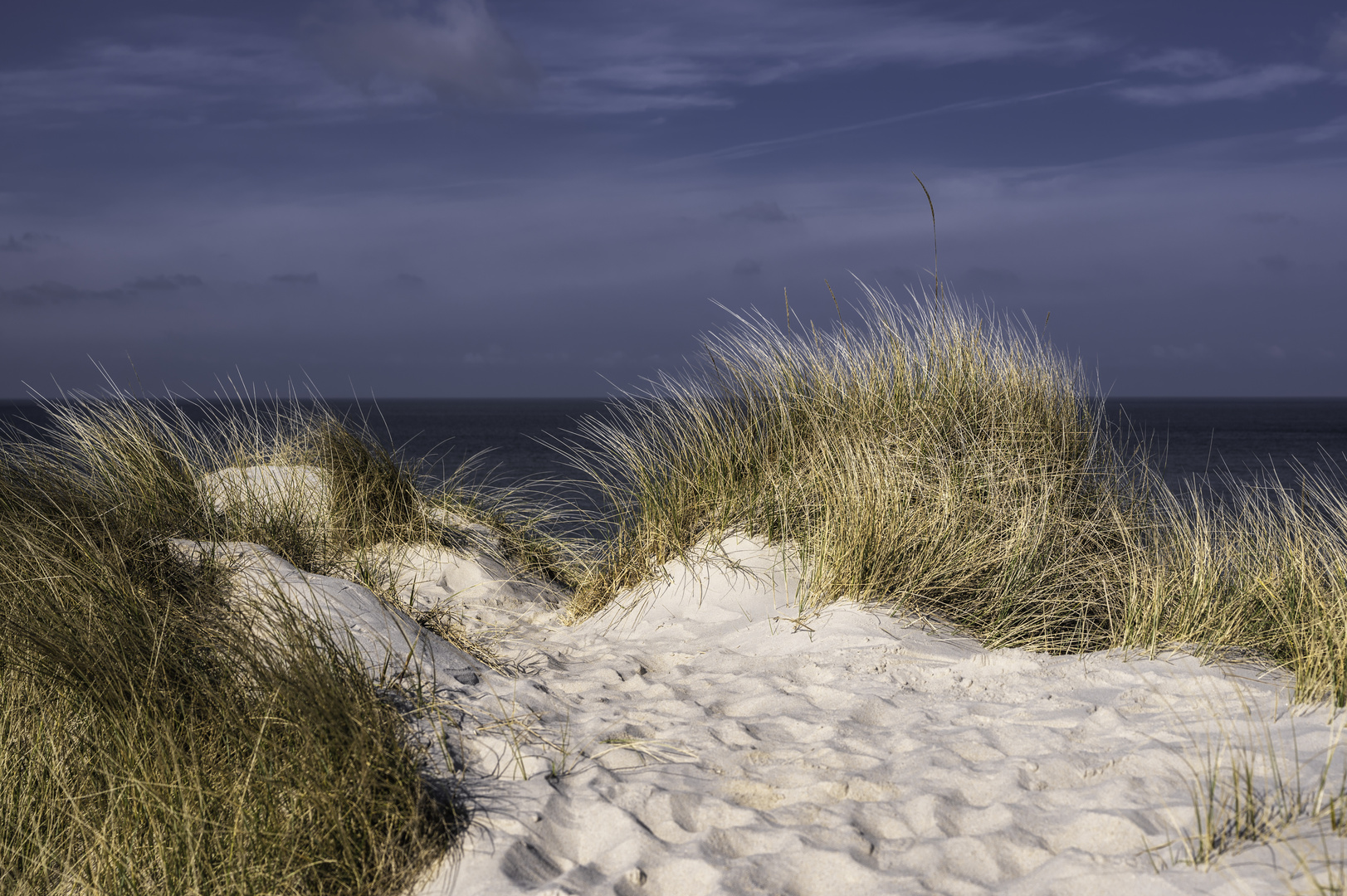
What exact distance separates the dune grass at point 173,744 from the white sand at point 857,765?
0.78 ft

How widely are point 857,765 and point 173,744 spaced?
1804mm

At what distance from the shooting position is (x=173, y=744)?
221 centimetres

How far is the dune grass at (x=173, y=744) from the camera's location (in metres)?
2.02

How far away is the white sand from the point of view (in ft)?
6.21

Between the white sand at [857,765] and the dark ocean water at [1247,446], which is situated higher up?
the white sand at [857,765]

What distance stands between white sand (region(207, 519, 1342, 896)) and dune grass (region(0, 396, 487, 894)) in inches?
→ 9.4

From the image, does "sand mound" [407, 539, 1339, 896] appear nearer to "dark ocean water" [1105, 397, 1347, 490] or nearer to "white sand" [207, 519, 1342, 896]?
"white sand" [207, 519, 1342, 896]

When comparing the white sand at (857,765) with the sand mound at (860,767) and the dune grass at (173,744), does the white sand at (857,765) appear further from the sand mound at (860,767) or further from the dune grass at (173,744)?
the dune grass at (173,744)

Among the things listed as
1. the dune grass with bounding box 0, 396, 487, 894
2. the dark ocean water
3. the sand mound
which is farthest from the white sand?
the dark ocean water

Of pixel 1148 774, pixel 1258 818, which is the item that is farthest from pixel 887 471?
pixel 1258 818

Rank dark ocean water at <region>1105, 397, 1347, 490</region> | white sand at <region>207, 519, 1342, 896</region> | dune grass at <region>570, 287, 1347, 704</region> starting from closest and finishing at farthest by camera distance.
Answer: white sand at <region>207, 519, 1342, 896</region>, dune grass at <region>570, 287, 1347, 704</region>, dark ocean water at <region>1105, 397, 1347, 490</region>

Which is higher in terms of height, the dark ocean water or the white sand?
the white sand

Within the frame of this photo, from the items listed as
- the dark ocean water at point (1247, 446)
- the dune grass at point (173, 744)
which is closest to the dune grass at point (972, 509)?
the dune grass at point (173, 744)

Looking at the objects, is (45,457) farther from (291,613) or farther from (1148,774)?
(1148,774)
